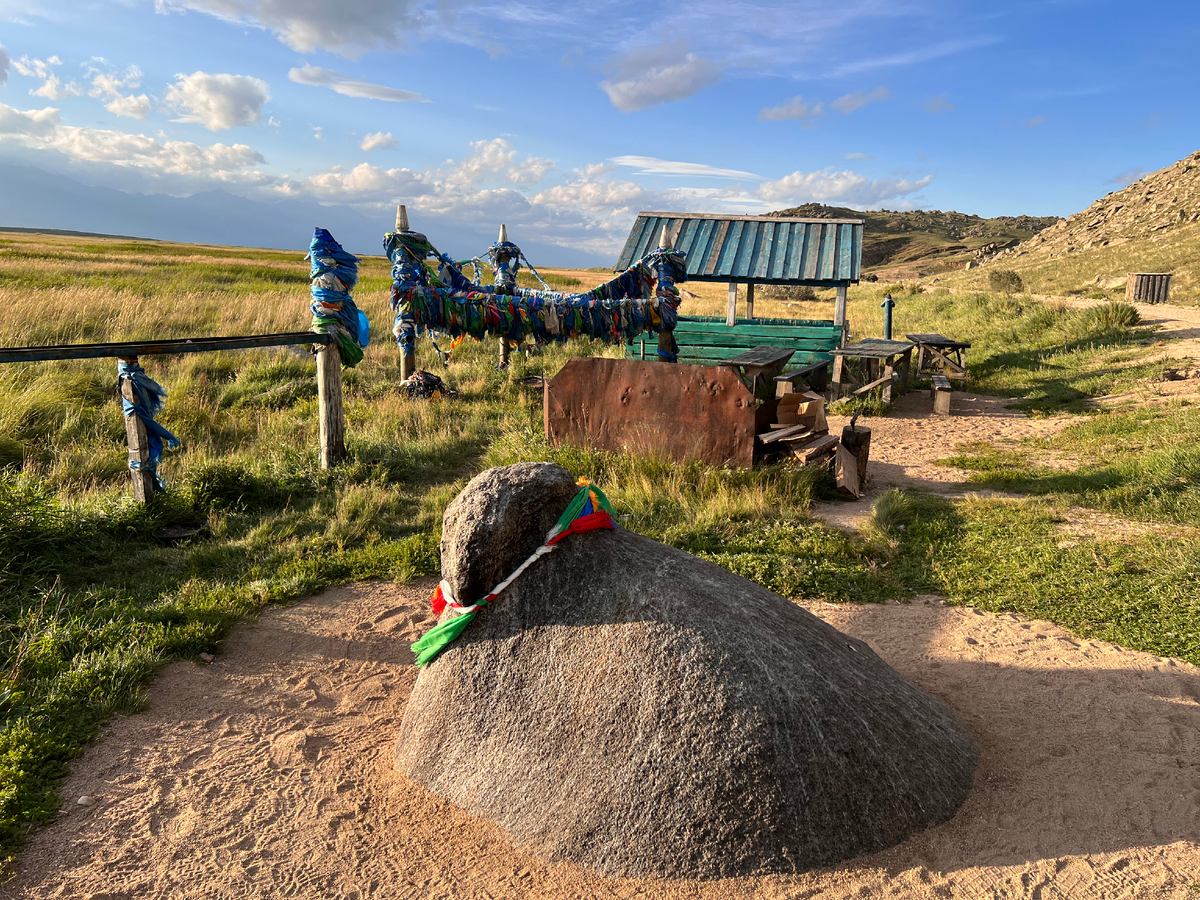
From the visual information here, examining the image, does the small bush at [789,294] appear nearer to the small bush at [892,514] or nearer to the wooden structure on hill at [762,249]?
the wooden structure on hill at [762,249]

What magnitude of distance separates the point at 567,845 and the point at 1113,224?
2252 inches

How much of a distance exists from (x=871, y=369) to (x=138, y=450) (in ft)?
38.3

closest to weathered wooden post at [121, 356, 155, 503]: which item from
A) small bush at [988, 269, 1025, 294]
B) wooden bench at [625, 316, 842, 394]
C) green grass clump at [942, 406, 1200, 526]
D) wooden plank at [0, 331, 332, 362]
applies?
wooden plank at [0, 331, 332, 362]

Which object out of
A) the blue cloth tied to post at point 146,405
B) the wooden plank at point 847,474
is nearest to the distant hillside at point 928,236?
the wooden plank at point 847,474

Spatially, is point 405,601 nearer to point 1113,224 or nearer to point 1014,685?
point 1014,685

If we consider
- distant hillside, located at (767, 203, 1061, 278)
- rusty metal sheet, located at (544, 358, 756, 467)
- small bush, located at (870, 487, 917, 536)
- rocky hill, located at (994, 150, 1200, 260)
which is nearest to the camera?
small bush, located at (870, 487, 917, 536)

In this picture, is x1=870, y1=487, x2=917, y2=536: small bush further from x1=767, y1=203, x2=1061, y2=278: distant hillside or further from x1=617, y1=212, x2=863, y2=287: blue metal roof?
x1=767, y1=203, x2=1061, y2=278: distant hillside

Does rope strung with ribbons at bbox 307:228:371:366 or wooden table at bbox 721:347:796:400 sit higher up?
rope strung with ribbons at bbox 307:228:371:366

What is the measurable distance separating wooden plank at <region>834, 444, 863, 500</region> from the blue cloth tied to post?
236 inches

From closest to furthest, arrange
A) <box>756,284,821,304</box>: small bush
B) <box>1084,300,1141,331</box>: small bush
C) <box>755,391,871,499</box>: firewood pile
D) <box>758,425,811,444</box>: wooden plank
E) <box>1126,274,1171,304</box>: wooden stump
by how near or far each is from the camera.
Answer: <box>755,391,871,499</box>: firewood pile
<box>758,425,811,444</box>: wooden plank
<box>1084,300,1141,331</box>: small bush
<box>1126,274,1171,304</box>: wooden stump
<box>756,284,821,304</box>: small bush

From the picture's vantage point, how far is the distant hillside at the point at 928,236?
58.4 m

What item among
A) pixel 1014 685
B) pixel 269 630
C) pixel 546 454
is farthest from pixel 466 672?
pixel 546 454

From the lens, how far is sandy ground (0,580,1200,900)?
2.57m

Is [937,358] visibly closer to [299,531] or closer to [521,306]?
[521,306]
